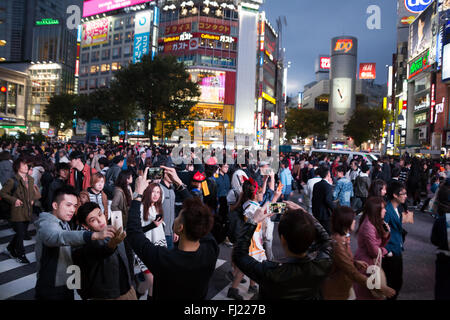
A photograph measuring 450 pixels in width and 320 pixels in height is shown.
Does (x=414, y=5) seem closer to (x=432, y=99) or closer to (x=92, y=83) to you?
(x=432, y=99)

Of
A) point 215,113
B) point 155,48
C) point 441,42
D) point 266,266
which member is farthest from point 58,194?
point 155,48

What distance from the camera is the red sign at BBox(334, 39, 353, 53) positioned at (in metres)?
87.9

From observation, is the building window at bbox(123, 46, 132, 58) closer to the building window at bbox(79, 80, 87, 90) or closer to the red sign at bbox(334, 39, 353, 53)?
the building window at bbox(79, 80, 87, 90)

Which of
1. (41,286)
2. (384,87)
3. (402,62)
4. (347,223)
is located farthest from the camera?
(384,87)

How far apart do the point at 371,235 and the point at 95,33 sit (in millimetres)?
89491

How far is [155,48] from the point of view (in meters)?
64.5

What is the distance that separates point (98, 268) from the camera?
9.33ft

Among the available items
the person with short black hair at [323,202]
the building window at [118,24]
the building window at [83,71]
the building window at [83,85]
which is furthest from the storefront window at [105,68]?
the person with short black hair at [323,202]

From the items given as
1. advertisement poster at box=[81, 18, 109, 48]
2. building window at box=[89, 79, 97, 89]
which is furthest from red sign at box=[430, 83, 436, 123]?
building window at box=[89, 79, 97, 89]

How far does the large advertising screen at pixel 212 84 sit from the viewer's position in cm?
5966

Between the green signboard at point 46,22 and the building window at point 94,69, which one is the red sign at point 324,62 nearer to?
the building window at point 94,69

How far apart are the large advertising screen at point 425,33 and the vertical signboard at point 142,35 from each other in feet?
152

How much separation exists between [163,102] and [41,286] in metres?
31.9

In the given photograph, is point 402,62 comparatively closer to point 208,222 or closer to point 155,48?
point 155,48
